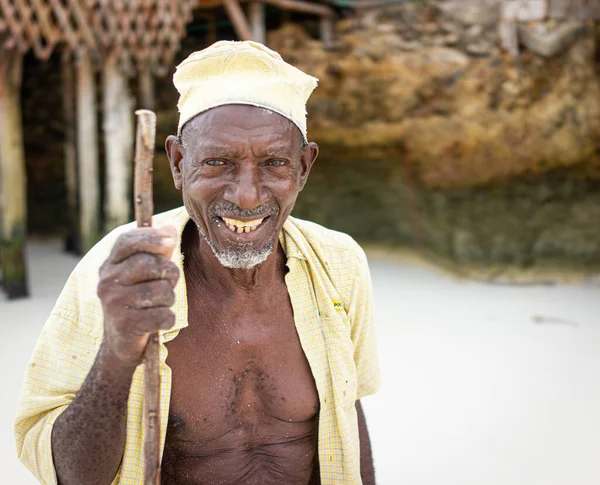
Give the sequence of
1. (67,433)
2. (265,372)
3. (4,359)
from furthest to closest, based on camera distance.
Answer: (4,359), (265,372), (67,433)

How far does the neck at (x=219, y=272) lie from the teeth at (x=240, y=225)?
0.17m

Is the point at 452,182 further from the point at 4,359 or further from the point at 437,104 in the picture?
the point at 4,359

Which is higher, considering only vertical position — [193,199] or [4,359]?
[193,199]

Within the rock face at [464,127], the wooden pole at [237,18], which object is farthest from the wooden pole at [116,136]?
the rock face at [464,127]

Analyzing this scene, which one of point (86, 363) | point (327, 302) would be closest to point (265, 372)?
point (327, 302)

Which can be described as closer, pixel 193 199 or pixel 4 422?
pixel 193 199

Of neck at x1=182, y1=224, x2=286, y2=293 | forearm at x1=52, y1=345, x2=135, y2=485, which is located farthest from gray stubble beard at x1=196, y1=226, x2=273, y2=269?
forearm at x1=52, y1=345, x2=135, y2=485

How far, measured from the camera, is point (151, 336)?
1415 mm

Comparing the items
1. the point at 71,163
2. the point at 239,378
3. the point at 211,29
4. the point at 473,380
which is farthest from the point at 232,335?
the point at 71,163

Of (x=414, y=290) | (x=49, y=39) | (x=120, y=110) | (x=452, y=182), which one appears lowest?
(x=414, y=290)

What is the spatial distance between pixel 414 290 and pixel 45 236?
4536 mm

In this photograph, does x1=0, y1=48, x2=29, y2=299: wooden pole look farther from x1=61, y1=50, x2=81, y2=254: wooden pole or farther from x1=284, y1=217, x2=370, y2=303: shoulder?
x1=284, y1=217, x2=370, y2=303: shoulder

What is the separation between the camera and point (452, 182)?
6.42 m

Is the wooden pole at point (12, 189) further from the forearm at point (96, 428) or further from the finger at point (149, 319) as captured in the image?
the finger at point (149, 319)
